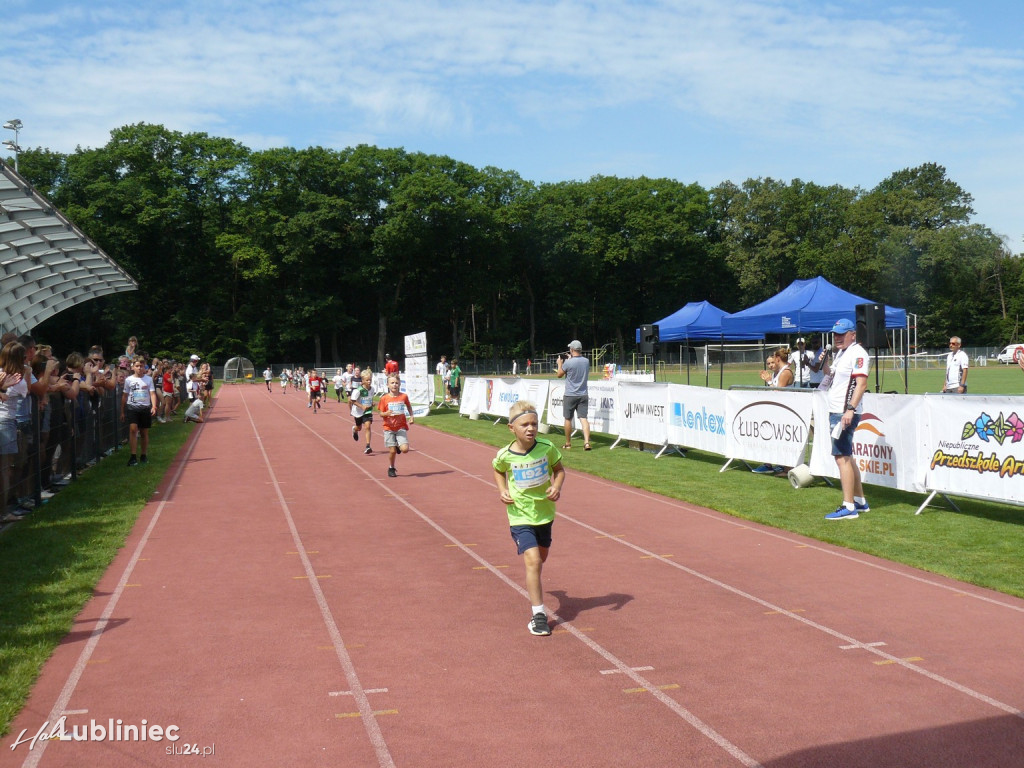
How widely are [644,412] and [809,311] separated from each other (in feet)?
22.0

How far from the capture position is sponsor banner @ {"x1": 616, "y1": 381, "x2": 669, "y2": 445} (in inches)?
640

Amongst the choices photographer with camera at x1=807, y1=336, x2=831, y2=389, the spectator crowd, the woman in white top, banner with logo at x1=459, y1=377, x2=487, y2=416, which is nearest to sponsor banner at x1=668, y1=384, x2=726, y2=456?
the woman in white top

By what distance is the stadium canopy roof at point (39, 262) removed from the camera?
1481 centimetres

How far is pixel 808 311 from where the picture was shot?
2142 centimetres

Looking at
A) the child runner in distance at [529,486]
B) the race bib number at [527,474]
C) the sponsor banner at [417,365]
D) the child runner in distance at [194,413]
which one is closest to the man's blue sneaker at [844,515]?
the child runner in distance at [529,486]

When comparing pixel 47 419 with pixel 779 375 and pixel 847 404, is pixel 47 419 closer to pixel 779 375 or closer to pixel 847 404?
pixel 847 404

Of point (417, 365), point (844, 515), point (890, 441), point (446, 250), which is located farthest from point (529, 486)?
point (446, 250)

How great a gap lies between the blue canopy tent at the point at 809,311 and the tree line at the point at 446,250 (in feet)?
181

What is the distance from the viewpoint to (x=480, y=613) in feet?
21.9

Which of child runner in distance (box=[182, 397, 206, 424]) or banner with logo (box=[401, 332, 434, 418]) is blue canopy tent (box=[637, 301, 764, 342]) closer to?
banner with logo (box=[401, 332, 434, 418])

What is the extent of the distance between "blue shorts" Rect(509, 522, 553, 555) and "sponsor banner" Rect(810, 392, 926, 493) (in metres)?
5.59

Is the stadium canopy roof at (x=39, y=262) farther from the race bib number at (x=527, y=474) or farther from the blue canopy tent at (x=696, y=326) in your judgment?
the blue canopy tent at (x=696, y=326)

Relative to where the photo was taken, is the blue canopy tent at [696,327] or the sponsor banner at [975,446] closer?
the sponsor banner at [975,446]

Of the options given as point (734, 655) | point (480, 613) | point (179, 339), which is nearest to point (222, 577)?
point (480, 613)
